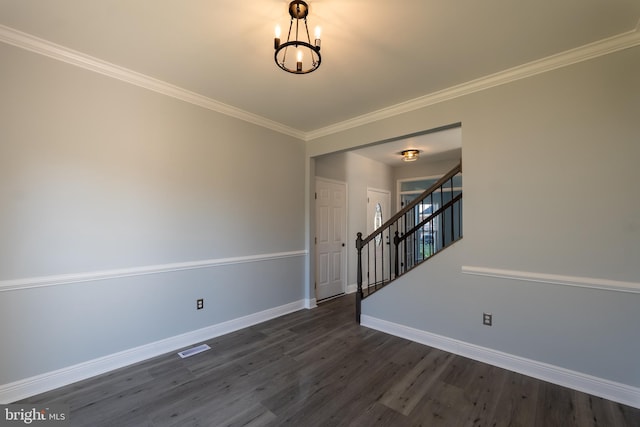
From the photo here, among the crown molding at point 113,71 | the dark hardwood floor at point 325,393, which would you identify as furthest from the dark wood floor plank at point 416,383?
the crown molding at point 113,71

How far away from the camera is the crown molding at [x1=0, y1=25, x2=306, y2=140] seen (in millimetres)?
2094

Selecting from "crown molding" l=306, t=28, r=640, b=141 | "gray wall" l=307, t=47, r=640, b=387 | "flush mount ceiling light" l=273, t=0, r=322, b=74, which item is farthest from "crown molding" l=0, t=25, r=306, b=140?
"gray wall" l=307, t=47, r=640, b=387

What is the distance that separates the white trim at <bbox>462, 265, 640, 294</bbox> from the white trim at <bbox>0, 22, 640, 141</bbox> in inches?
68.5

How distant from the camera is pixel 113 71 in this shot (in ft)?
8.23

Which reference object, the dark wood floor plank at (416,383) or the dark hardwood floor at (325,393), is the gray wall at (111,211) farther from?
the dark wood floor plank at (416,383)

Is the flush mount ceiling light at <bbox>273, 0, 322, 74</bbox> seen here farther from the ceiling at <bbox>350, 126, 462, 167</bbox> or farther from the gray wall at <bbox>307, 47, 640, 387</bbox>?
the ceiling at <bbox>350, 126, 462, 167</bbox>

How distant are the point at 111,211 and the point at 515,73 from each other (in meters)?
3.84

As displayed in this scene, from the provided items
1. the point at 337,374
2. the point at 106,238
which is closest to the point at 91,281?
the point at 106,238

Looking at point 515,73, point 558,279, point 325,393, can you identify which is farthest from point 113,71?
point 558,279

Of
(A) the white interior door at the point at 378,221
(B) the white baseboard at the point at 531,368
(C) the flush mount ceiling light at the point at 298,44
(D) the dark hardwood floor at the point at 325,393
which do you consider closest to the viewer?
(C) the flush mount ceiling light at the point at 298,44

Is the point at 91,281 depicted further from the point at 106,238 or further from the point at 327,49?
the point at 327,49

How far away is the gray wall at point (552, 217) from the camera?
208 cm

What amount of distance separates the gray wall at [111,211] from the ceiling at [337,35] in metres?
0.39

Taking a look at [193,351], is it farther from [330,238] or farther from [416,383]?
[330,238]
